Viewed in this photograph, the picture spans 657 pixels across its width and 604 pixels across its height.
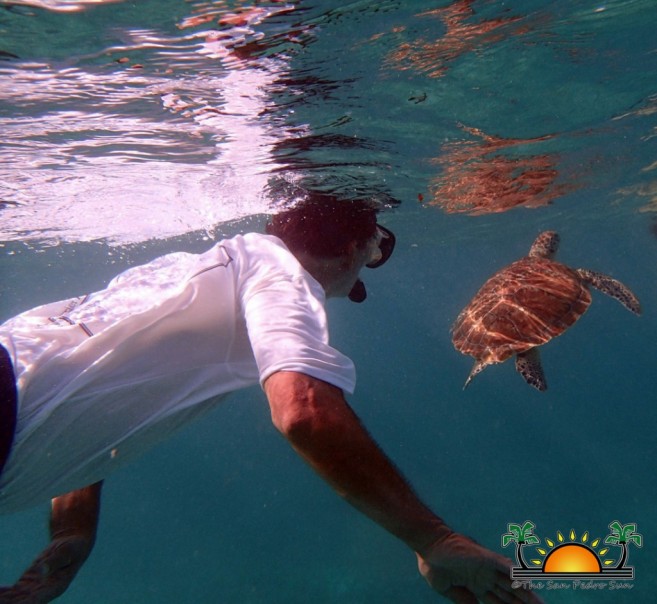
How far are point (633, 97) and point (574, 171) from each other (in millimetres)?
5798

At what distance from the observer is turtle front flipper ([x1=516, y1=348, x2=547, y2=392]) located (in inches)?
285

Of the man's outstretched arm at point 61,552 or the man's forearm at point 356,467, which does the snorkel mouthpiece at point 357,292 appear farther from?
the man's forearm at point 356,467

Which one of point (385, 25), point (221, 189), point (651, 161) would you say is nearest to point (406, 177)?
point (221, 189)

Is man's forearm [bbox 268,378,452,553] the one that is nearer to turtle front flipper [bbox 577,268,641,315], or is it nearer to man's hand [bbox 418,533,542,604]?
man's hand [bbox 418,533,542,604]

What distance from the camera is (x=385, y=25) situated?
541 centimetres

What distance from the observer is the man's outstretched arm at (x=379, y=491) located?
180cm

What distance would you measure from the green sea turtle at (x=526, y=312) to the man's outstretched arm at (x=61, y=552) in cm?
542

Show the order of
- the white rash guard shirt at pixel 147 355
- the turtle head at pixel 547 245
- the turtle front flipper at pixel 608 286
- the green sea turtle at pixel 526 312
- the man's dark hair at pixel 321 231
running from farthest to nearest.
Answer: the turtle head at pixel 547 245, the turtle front flipper at pixel 608 286, the green sea turtle at pixel 526 312, the man's dark hair at pixel 321 231, the white rash guard shirt at pixel 147 355

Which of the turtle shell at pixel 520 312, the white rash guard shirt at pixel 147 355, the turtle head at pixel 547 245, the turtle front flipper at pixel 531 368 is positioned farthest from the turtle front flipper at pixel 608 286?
the white rash guard shirt at pixel 147 355

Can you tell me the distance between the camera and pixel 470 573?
183 cm

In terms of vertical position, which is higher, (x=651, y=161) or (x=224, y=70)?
(x=224, y=70)

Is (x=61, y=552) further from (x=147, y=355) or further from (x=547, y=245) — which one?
(x=547, y=245)

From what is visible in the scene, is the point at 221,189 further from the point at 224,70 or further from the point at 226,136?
the point at 224,70

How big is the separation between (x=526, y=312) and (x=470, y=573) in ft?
21.3
